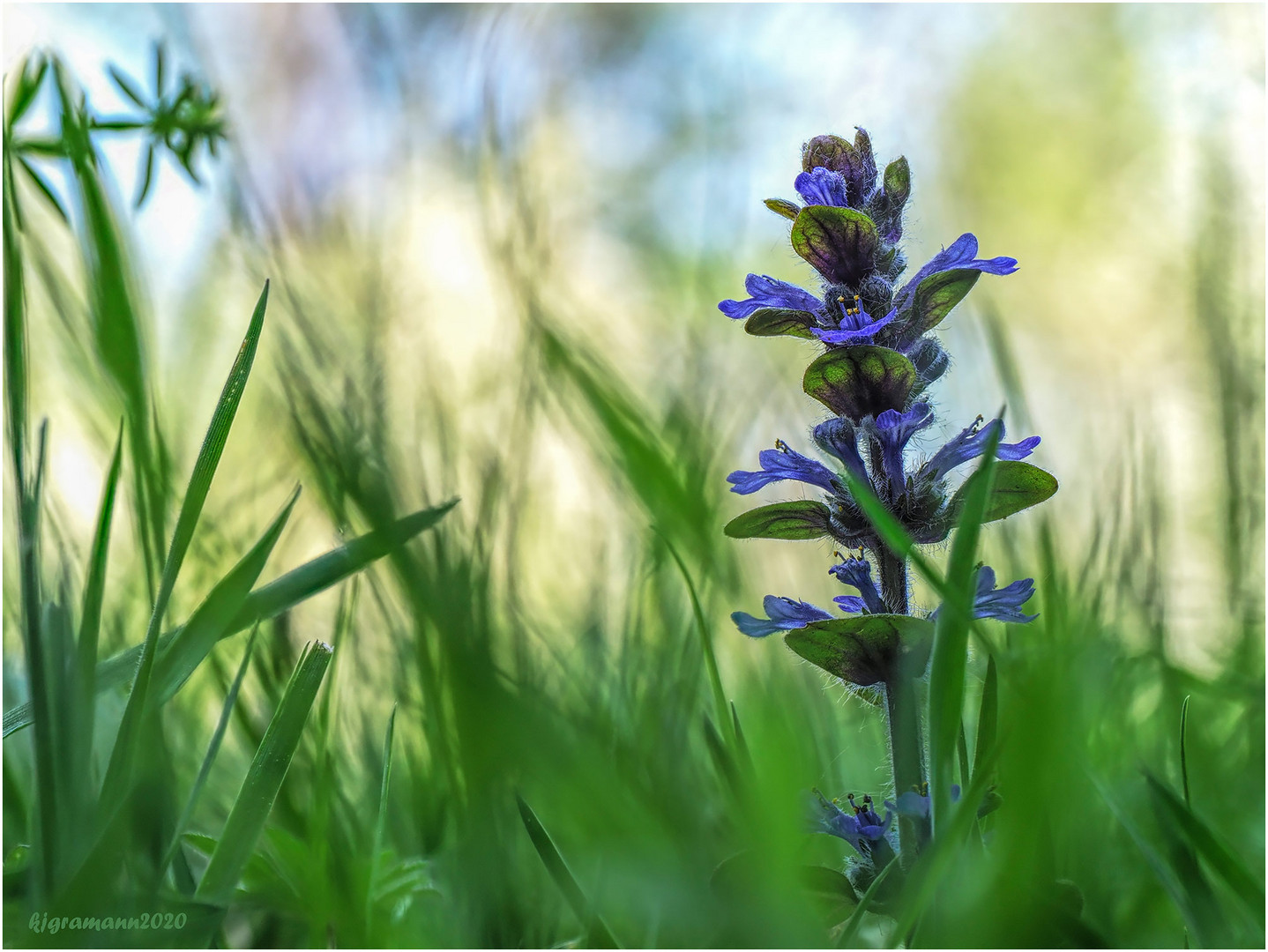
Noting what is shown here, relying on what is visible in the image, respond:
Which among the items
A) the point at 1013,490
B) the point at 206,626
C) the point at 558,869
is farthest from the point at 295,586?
the point at 1013,490

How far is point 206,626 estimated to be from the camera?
428mm

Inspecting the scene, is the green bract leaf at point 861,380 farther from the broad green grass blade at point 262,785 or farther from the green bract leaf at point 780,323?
the broad green grass blade at point 262,785

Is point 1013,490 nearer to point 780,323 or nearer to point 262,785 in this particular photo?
point 780,323

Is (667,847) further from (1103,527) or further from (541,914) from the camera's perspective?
(1103,527)

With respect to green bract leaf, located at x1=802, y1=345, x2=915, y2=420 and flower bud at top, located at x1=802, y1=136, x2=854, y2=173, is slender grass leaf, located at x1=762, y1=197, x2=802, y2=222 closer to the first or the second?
flower bud at top, located at x1=802, y1=136, x2=854, y2=173

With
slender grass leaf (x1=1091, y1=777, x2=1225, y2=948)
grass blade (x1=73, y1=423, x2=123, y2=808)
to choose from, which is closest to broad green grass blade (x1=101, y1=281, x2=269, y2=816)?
grass blade (x1=73, y1=423, x2=123, y2=808)

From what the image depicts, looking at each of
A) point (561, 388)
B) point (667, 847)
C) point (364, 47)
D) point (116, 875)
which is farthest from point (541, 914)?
point (364, 47)

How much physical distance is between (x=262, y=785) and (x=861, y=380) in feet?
1.33

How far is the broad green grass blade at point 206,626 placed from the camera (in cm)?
42

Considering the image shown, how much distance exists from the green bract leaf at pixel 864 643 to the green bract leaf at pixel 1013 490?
0.25 feet

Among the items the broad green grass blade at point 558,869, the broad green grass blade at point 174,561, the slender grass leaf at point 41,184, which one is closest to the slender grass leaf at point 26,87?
the slender grass leaf at point 41,184

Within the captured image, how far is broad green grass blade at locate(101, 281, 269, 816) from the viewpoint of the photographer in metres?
0.39

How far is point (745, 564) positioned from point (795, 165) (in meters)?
0.44

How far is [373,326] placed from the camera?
2.75 ft
